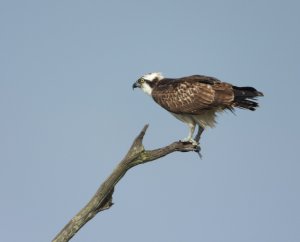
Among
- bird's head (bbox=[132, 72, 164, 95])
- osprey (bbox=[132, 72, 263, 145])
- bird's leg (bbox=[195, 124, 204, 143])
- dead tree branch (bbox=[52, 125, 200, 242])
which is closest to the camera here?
dead tree branch (bbox=[52, 125, 200, 242])

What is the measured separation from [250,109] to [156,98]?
3149mm

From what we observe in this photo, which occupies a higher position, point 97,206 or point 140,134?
point 140,134

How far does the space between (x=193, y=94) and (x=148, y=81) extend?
2300 millimetres

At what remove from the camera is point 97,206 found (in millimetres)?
15125

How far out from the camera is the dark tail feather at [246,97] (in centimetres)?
1648

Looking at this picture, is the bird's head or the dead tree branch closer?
the dead tree branch

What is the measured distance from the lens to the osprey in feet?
54.4

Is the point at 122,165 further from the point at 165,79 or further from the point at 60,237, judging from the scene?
the point at 165,79

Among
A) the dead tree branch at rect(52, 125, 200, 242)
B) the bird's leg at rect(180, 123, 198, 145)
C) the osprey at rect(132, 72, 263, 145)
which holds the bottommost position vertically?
the dead tree branch at rect(52, 125, 200, 242)

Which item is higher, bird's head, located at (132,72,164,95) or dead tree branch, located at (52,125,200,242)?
bird's head, located at (132,72,164,95)

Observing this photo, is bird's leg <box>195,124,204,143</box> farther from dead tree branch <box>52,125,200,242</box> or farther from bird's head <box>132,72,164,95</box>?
dead tree branch <box>52,125,200,242</box>

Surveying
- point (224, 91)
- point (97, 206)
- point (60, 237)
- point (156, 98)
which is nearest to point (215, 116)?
point (224, 91)

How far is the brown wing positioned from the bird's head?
557 mm

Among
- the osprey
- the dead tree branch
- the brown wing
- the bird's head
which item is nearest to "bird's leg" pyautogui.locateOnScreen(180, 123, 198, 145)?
the osprey
